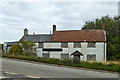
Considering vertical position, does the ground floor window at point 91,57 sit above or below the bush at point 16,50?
below

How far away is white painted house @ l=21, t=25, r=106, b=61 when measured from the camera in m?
28.5

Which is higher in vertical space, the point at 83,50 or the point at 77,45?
the point at 77,45

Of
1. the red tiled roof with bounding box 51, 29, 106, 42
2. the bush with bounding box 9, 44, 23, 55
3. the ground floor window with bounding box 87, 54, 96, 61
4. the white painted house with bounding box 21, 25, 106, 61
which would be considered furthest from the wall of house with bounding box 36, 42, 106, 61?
the bush with bounding box 9, 44, 23, 55

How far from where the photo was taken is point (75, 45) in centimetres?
3005

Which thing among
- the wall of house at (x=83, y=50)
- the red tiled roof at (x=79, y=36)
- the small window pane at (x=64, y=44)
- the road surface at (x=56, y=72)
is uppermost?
the red tiled roof at (x=79, y=36)

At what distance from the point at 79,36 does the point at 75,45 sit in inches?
102

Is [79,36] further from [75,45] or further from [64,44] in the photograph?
[64,44]

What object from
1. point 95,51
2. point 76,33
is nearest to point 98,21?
point 76,33

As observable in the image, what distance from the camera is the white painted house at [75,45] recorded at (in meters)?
28.5

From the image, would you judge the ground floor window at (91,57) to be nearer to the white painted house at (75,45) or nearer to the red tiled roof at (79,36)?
the white painted house at (75,45)

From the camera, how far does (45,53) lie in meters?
31.6

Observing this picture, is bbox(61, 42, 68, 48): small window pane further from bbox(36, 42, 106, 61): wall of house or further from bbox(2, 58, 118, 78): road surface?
bbox(2, 58, 118, 78): road surface

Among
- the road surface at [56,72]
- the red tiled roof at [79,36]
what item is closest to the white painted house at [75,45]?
the red tiled roof at [79,36]

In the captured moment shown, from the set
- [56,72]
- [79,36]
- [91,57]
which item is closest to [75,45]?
[79,36]
